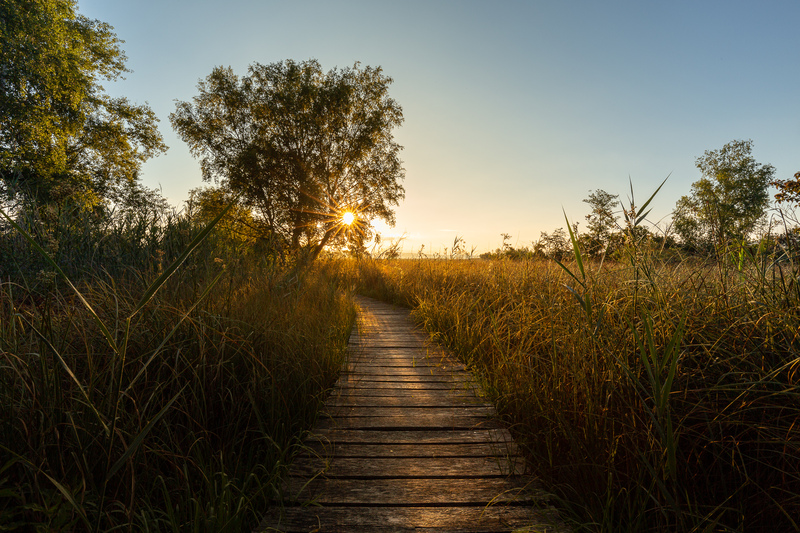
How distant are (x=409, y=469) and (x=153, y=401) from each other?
1.52m

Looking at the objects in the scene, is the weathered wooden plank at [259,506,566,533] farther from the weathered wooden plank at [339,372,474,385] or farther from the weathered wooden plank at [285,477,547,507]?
the weathered wooden plank at [339,372,474,385]

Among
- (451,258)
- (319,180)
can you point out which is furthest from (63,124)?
(451,258)

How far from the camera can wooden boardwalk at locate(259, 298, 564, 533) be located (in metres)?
1.68

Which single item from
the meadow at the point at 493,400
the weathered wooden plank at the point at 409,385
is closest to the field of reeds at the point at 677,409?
the meadow at the point at 493,400

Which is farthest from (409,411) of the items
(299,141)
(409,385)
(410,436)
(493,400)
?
(299,141)

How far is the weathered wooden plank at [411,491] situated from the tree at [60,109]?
15.5 metres

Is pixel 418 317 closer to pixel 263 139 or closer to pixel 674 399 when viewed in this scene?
pixel 674 399

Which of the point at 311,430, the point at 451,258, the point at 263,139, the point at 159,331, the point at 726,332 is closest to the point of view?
the point at 726,332

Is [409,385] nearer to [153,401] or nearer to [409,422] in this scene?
[409,422]

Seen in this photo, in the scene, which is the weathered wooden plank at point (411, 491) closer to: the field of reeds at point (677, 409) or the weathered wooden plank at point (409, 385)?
the field of reeds at point (677, 409)

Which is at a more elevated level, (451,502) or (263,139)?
(263,139)

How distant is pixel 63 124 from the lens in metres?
17.2

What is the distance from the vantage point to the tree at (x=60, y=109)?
14672 mm

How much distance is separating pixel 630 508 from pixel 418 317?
4836 millimetres
